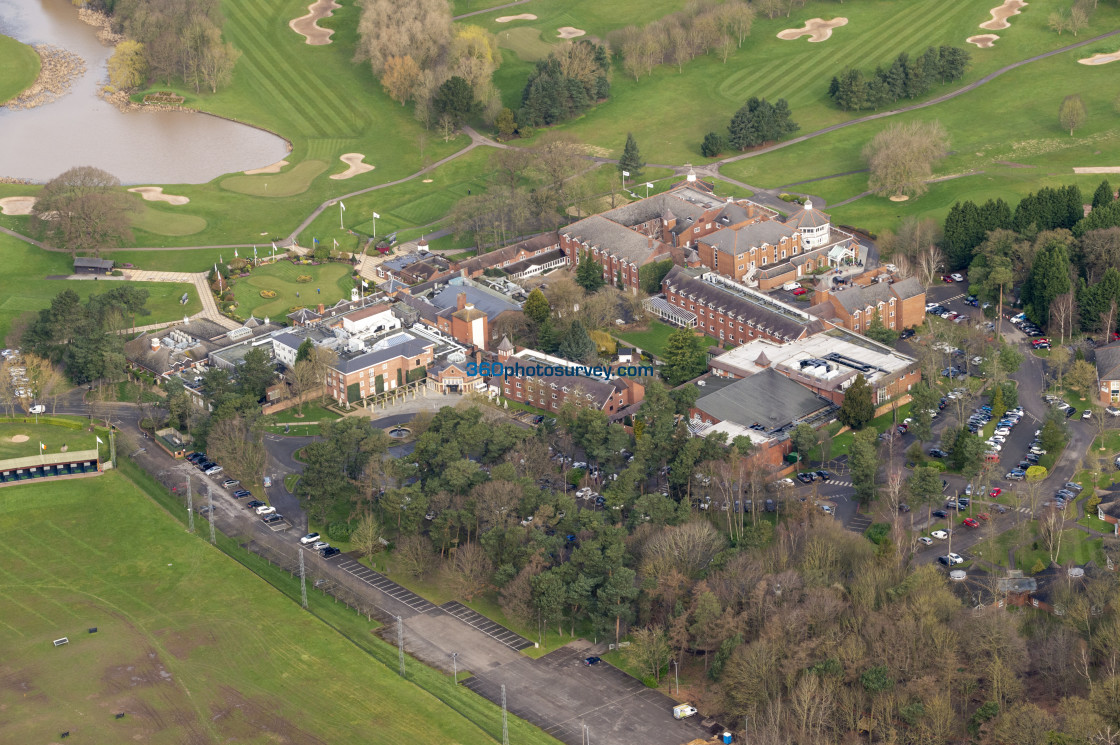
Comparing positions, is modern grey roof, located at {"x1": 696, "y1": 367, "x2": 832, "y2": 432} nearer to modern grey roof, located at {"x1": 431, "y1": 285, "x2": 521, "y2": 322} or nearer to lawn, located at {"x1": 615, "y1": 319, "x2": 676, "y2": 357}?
lawn, located at {"x1": 615, "y1": 319, "x2": 676, "y2": 357}

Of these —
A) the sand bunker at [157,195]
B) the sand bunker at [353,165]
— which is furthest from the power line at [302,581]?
the sand bunker at [353,165]

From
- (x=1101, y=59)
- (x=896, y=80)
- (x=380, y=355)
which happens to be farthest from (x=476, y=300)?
(x=1101, y=59)

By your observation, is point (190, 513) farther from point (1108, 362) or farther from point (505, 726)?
point (1108, 362)

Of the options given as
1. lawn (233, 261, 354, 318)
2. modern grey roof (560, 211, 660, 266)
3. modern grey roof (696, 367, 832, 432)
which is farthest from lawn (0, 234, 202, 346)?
modern grey roof (696, 367, 832, 432)

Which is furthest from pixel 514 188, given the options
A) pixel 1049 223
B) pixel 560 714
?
pixel 560 714

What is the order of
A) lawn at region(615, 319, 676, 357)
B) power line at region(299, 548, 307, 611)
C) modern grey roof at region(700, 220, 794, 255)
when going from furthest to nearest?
modern grey roof at region(700, 220, 794, 255)
lawn at region(615, 319, 676, 357)
power line at region(299, 548, 307, 611)

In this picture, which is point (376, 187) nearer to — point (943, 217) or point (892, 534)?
point (943, 217)
